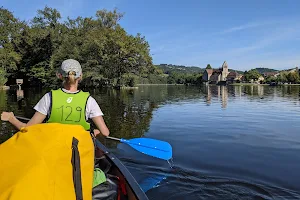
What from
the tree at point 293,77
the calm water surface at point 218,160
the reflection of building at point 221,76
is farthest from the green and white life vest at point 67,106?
the reflection of building at point 221,76

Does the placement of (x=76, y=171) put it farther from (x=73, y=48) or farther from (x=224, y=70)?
(x=224, y=70)

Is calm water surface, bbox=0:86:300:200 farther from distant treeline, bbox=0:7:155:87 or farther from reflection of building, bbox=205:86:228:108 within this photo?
distant treeline, bbox=0:7:155:87

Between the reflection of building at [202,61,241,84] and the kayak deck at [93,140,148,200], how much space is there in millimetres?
149038

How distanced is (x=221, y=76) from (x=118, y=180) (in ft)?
522

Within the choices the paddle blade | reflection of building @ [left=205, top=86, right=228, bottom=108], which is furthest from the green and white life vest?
reflection of building @ [left=205, top=86, right=228, bottom=108]

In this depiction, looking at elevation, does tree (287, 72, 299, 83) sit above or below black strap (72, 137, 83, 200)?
above

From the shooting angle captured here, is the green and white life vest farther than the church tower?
No

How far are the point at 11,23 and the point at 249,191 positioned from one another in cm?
5943

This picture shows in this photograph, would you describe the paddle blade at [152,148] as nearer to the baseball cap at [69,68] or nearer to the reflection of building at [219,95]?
the baseball cap at [69,68]

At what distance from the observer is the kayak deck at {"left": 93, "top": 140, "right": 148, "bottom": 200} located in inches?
106

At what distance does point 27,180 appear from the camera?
1.73 m

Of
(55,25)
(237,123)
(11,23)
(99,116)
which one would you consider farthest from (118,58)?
(99,116)

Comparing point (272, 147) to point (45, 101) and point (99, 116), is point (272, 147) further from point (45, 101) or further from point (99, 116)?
point (45, 101)

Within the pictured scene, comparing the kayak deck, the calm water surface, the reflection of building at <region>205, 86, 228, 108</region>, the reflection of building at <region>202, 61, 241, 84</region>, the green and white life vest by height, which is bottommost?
the calm water surface
